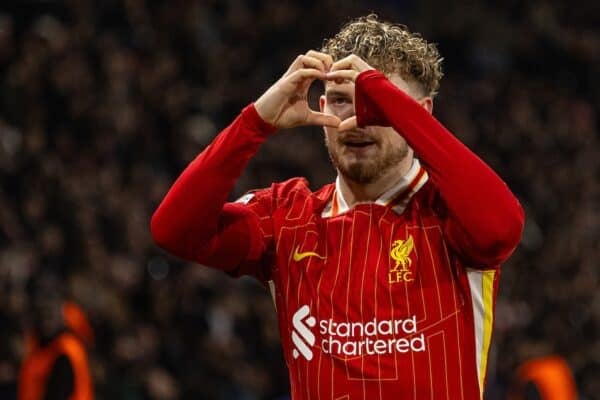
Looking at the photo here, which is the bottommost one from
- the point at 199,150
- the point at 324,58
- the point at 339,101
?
the point at 199,150

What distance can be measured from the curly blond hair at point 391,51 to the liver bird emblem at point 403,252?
1.18 feet

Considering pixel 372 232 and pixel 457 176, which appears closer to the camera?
pixel 457 176

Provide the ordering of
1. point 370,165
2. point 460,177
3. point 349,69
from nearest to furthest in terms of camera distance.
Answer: point 460,177 → point 349,69 → point 370,165

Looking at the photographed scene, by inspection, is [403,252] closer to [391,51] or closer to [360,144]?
[360,144]

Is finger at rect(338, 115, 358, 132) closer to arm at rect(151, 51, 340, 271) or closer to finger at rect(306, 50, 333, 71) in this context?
arm at rect(151, 51, 340, 271)

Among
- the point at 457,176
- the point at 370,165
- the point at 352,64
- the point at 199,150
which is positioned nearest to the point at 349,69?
the point at 352,64

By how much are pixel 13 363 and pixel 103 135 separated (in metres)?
2.48

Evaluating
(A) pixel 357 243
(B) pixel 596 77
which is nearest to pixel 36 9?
(B) pixel 596 77

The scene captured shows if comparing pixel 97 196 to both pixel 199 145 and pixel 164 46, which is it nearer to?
pixel 199 145

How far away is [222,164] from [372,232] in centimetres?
37

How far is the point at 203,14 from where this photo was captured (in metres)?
9.30

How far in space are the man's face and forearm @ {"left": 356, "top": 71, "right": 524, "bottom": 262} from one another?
5.6 inches

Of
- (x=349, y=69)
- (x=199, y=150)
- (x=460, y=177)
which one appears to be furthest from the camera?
(x=199, y=150)

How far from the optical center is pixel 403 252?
270cm
